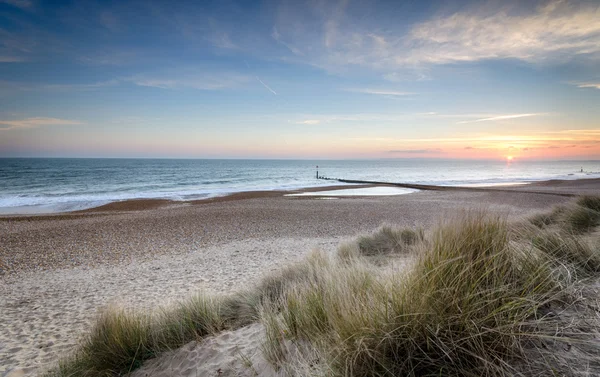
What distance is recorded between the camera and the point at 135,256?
9695 millimetres

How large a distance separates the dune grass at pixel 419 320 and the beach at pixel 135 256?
0.88 m

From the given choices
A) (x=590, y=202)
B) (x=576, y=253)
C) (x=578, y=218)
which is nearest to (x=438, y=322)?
(x=576, y=253)

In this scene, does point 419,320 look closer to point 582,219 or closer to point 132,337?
point 132,337

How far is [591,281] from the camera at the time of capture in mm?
2982

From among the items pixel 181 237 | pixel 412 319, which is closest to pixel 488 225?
pixel 412 319

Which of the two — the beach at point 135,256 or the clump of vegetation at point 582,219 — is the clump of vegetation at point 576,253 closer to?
the beach at point 135,256

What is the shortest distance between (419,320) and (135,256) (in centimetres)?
975

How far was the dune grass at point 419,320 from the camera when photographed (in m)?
2.05

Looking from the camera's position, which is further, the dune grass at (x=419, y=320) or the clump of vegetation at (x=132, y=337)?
the clump of vegetation at (x=132, y=337)

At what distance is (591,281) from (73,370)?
550cm

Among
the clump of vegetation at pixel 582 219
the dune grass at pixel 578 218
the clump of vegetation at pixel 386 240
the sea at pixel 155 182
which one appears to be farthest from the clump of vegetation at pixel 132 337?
the sea at pixel 155 182

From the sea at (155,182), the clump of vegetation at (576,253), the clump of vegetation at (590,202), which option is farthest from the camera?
the sea at (155,182)

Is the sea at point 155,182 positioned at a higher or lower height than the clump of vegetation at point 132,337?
lower

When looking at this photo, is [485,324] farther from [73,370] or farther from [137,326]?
[73,370]
